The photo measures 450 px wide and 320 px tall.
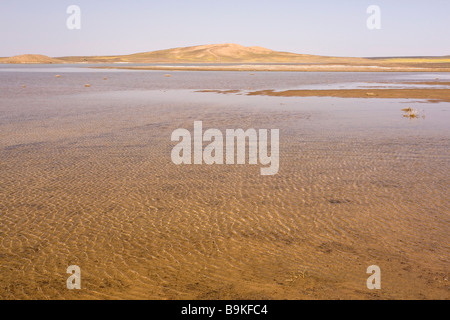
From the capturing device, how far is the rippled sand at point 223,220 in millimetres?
4980

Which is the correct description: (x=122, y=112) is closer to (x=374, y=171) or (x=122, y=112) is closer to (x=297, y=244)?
(x=374, y=171)

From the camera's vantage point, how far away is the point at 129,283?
4977mm

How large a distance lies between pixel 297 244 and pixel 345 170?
4.31 metres

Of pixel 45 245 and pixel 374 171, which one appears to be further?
pixel 374 171

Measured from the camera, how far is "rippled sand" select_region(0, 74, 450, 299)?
16.3 feet

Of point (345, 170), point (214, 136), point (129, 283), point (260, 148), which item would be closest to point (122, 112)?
point (214, 136)

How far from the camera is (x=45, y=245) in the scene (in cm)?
595

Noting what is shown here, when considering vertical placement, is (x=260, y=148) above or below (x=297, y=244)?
above

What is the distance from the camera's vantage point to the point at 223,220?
6.88 metres
